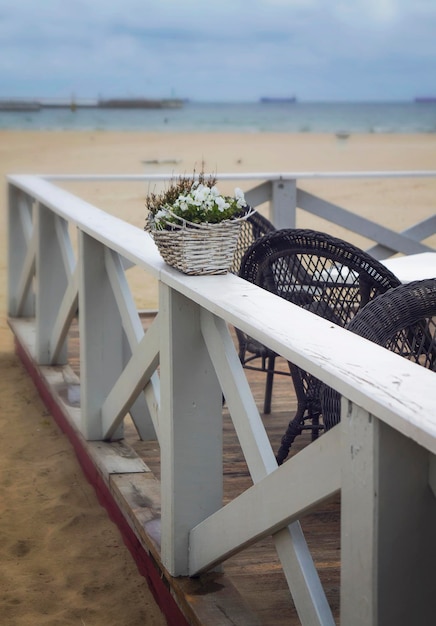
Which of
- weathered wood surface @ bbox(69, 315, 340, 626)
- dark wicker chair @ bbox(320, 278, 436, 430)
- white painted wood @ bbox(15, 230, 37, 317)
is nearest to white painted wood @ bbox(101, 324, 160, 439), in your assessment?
weathered wood surface @ bbox(69, 315, 340, 626)

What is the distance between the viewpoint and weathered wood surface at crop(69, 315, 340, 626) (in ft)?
6.90

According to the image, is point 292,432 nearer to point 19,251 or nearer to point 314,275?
point 314,275

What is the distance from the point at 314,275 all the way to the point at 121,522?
35.1 inches

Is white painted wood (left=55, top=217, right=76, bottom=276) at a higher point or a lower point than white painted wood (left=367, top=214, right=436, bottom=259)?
higher

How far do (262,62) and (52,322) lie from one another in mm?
66863

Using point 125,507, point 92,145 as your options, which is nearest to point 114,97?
point 92,145

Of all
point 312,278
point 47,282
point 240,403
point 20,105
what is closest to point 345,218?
point 47,282

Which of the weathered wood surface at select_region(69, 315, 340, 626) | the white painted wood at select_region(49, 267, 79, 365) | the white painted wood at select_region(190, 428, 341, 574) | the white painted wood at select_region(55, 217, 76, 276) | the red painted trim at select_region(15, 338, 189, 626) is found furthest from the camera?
the white painted wood at select_region(55, 217, 76, 276)

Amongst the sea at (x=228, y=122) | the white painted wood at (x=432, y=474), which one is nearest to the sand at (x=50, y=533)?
the white painted wood at (x=432, y=474)

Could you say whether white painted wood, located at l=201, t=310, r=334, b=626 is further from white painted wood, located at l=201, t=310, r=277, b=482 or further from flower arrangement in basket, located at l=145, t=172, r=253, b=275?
flower arrangement in basket, located at l=145, t=172, r=253, b=275

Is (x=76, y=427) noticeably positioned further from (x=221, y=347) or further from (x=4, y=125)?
(x=4, y=125)

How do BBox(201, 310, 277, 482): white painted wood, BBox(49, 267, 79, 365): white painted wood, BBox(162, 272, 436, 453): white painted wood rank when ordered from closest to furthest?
BBox(162, 272, 436, 453): white painted wood
BBox(201, 310, 277, 482): white painted wood
BBox(49, 267, 79, 365): white painted wood

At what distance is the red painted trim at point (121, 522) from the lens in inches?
92.5

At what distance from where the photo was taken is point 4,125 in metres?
45.1
